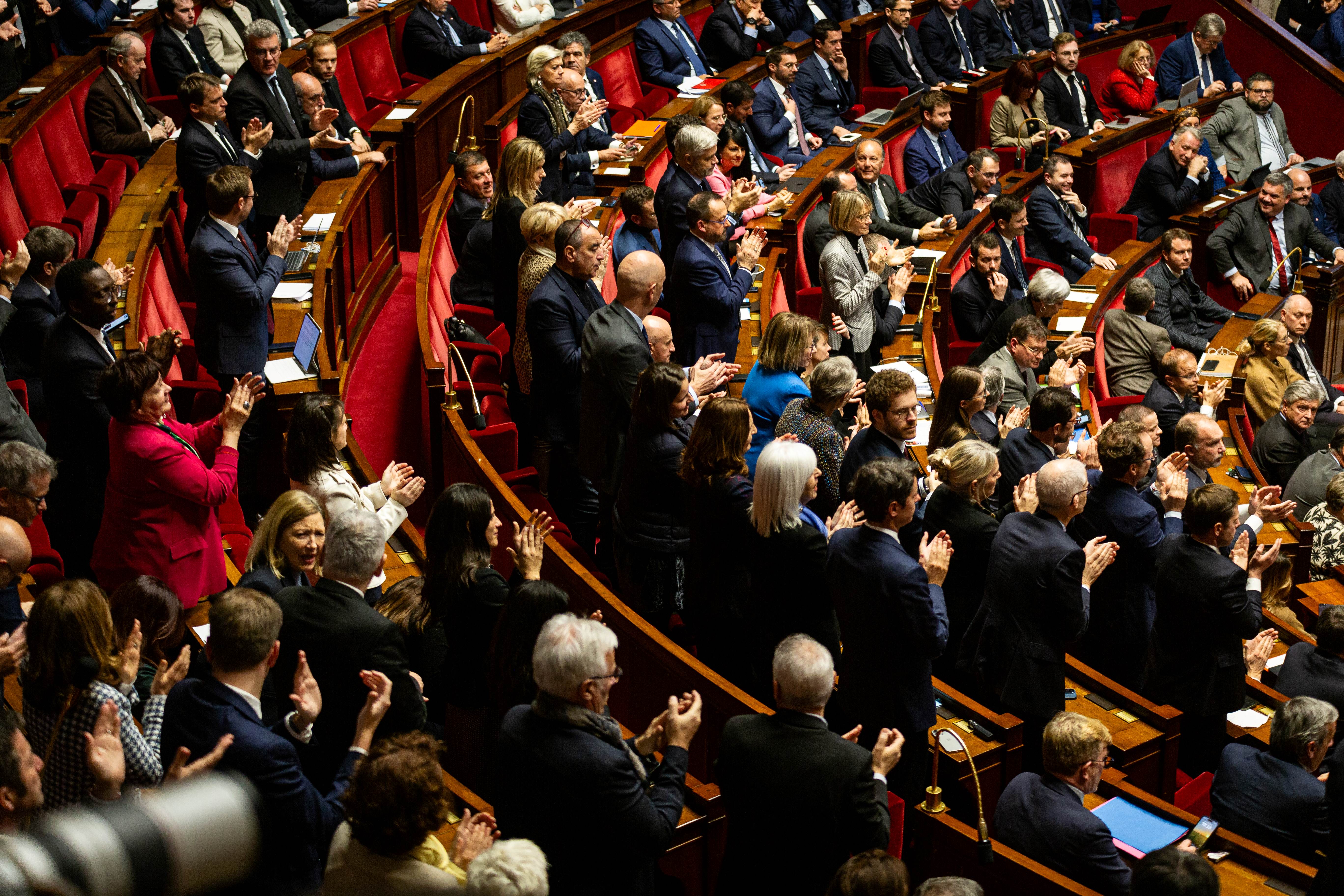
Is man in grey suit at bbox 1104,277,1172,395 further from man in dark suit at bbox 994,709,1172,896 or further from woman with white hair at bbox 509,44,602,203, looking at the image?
man in dark suit at bbox 994,709,1172,896

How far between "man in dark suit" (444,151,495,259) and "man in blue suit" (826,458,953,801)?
84.5 inches

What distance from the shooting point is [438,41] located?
5840mm

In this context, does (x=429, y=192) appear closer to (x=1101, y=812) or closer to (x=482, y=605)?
(x=482, y=605)

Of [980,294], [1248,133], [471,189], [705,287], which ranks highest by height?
[471,189]

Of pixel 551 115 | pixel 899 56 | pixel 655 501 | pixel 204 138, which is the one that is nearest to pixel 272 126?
pixel 204 138

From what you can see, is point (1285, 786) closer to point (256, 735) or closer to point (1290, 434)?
point (256, 735)

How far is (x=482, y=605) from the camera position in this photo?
227cm

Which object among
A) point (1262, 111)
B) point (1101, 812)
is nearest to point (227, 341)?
point (1101, 812)

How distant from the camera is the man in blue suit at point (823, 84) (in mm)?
6230

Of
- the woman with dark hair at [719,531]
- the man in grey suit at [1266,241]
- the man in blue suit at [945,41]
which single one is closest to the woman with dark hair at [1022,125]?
the man in blue suit at [945,41]

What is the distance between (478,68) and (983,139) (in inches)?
103

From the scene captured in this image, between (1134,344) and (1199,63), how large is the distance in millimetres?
3066

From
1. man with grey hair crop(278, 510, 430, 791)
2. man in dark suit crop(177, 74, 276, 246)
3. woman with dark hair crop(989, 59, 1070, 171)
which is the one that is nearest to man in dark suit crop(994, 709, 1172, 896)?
man with grey hair crop(278, 510, 430, 791)

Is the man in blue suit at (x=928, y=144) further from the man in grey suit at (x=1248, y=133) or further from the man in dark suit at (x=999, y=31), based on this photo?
the man in grey suit at (x=1248, y=133)
